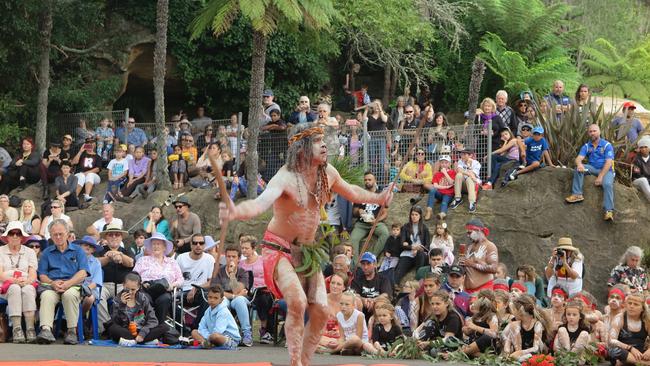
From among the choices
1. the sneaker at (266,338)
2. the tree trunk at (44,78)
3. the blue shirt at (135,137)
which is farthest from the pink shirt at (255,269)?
the tree trunk at (44,78)

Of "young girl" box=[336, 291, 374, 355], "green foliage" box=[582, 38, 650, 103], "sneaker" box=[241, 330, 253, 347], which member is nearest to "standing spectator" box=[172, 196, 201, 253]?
"sneaker" box=[241, 330, 253, 347]

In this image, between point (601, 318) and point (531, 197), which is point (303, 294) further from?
point (531, 197)

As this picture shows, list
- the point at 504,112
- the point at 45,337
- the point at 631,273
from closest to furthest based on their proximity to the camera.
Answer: the point at 45,337
the point at 631,273
the point at 504,112

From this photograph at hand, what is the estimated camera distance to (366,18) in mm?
24453

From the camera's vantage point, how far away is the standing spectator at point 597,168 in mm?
14984

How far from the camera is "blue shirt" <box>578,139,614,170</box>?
49.2 feet

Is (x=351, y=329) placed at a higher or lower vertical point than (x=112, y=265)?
lower

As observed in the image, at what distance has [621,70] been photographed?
28672mm

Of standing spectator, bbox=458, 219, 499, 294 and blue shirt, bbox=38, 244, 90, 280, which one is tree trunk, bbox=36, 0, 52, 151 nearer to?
blue shirt, bbox=38, 244, 90, 280

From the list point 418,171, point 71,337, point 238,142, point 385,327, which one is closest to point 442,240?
point 418,171

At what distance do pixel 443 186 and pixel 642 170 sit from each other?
2941 mm

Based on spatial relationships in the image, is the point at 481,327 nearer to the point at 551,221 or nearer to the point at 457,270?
the point at 457,270

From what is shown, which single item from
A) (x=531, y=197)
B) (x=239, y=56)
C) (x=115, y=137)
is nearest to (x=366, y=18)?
(x=239, y=56)

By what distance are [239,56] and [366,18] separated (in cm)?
327
